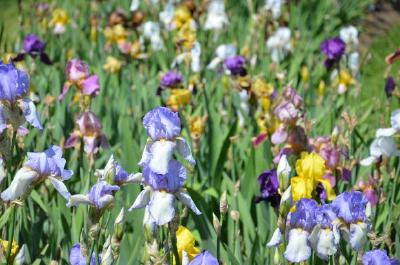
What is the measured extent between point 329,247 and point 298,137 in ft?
3.09

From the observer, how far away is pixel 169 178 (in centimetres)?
151

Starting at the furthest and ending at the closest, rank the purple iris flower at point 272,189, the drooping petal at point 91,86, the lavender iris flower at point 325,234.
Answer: the drooping petal at point 91,86, the purple iris flower at point 272,189, the lavender iris flower at point 325,234

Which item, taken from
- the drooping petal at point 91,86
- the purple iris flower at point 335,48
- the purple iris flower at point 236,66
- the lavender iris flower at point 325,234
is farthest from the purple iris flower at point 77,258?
the purple iris flower at point 335,48

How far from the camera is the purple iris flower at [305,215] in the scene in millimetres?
1602

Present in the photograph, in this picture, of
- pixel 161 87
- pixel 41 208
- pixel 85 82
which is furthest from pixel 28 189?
pixel 161 87

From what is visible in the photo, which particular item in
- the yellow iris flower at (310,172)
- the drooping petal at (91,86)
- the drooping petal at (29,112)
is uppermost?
the drooping petal at (91,86)

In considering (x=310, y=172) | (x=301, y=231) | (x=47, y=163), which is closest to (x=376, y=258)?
(x=301, y=231)

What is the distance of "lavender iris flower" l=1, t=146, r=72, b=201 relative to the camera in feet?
5.24

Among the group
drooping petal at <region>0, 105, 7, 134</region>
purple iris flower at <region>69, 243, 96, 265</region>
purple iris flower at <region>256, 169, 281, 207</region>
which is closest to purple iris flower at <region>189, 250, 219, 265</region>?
purple iris flower at <region>69, 243, 96, 265</region>

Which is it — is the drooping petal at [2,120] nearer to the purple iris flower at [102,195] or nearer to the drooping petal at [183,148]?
the purple iris flower at [102,195]

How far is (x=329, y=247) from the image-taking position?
5.19 ft

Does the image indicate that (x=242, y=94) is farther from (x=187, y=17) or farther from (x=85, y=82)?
(x=187, y=17)

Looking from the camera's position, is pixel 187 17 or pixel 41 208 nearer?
pixel 41 208

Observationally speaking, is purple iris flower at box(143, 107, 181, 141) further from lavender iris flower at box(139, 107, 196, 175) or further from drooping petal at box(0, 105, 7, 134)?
drooping petal at box(0, 105, 7, 134)
